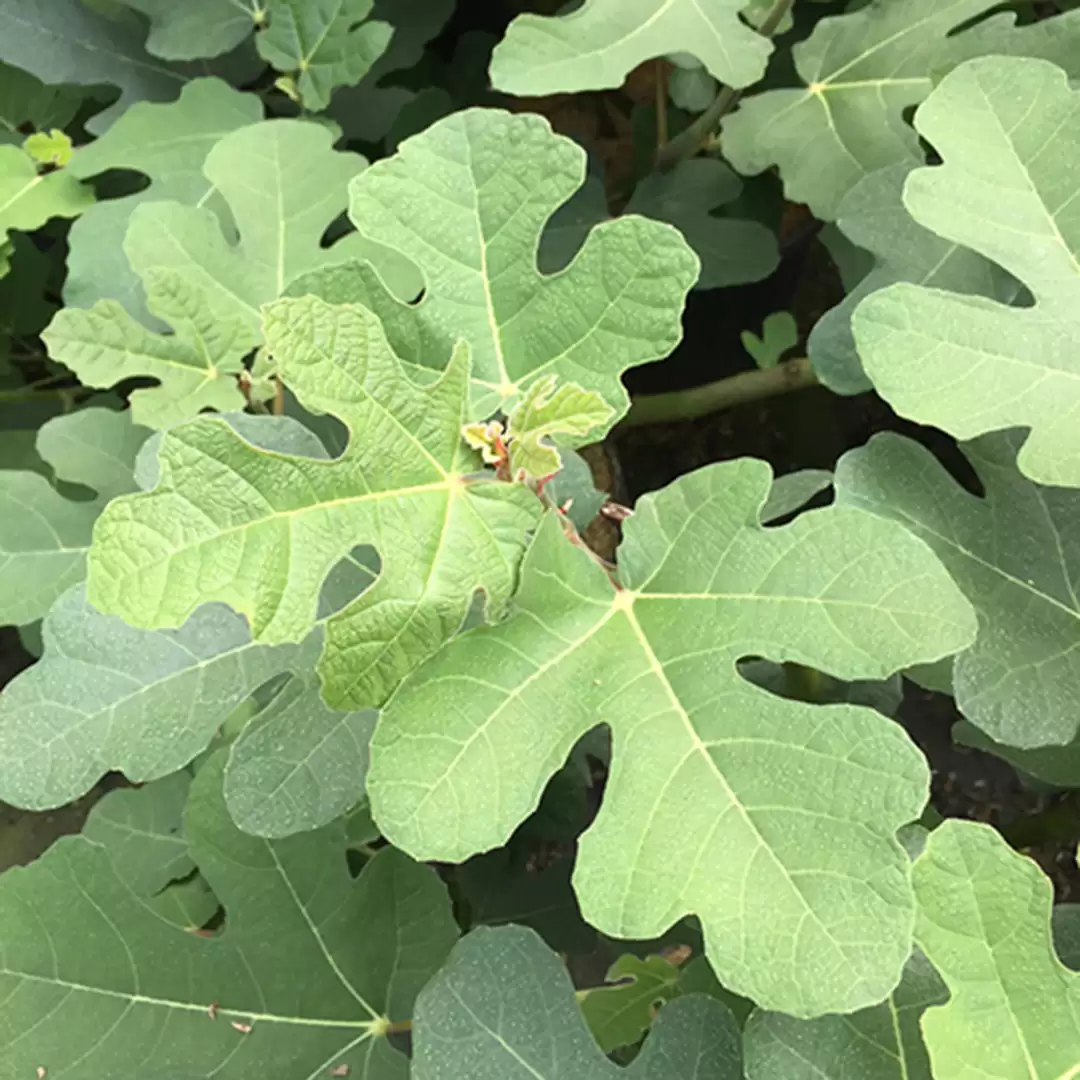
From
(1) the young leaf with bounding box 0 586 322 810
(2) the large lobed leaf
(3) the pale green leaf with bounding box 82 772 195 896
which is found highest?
(2) the large lobed leaf

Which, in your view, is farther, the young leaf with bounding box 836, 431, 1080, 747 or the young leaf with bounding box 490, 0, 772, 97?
the young leaf with bounding box 490, 0, 772, 97

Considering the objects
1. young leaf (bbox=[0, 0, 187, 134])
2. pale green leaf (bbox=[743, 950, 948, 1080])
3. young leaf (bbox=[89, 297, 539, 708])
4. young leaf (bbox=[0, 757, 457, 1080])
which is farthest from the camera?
young leaf (bbox=[0, 0, 187, 134])

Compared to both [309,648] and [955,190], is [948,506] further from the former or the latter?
[309,648]

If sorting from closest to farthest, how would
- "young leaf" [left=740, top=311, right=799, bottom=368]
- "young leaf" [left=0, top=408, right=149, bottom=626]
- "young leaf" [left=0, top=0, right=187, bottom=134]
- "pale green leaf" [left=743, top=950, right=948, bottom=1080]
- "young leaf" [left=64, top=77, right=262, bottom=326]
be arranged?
"pale green leaf" [left=743, top=950, right=948, bottom=1080] → "young leaf" [left=0, top=408, right=149, bottom=626] → "young leaf" [left=64, top=77, right=262, bottom=326] → "young leaf" [left=0, top=0, right=187, bottom=134] → "young leaf" [left=740, top=311, right=799, bottom=368]

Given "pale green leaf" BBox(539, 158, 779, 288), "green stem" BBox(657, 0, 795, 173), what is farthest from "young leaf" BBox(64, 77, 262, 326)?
"green stem" BBox(657, 0, 795, 173)

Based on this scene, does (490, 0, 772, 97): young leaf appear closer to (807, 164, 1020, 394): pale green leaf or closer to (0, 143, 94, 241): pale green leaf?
(807, 164, 1020, 394): pale green leaf

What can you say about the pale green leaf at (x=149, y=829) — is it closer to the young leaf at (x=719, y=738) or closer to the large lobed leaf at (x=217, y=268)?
the large lobed leaf at (x=217, y=268)

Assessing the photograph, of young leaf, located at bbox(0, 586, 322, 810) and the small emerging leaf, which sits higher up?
the small emerging leaf
